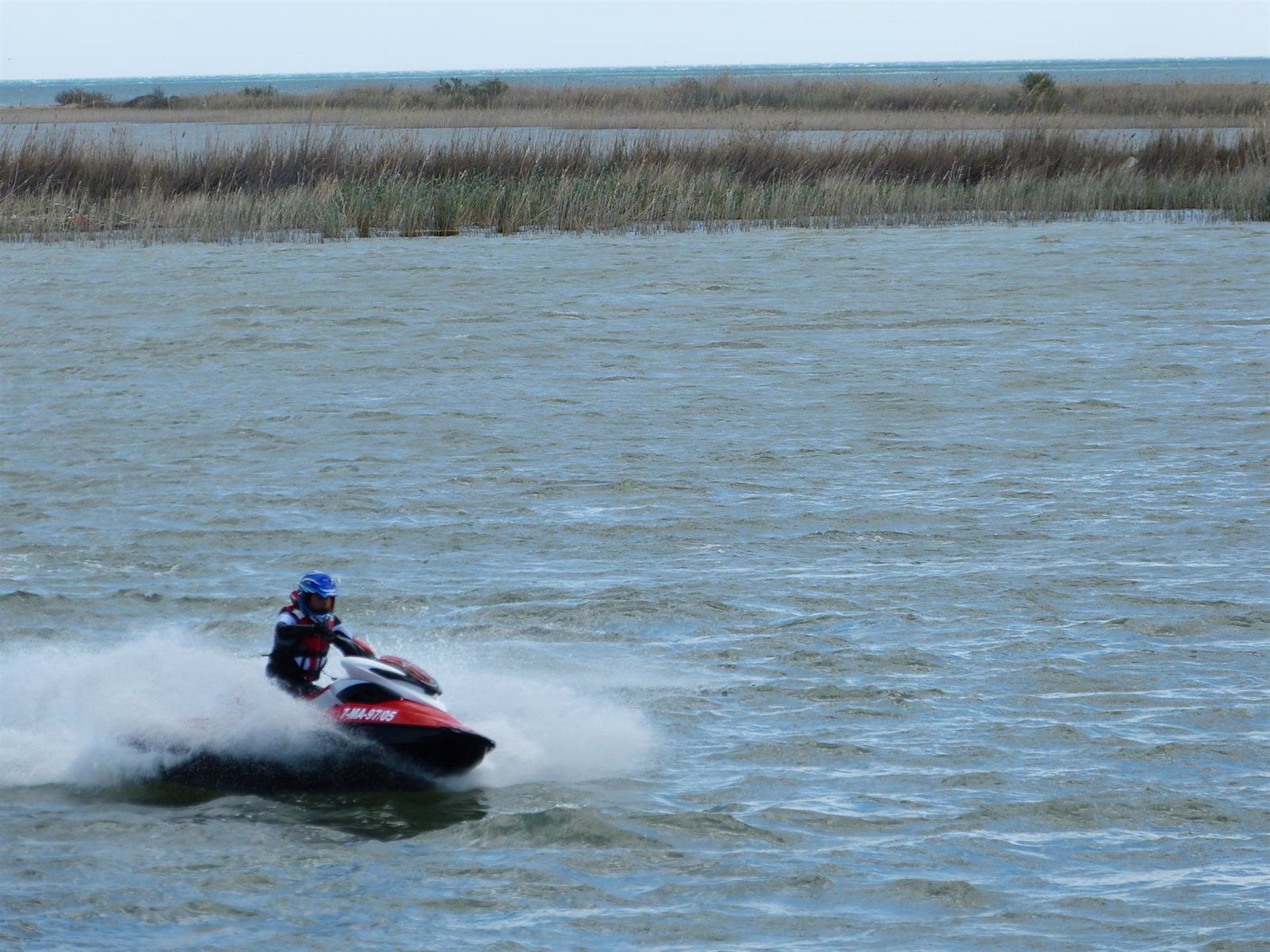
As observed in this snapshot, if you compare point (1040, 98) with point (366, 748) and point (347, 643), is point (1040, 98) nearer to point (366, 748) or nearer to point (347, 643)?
point (347, 643)

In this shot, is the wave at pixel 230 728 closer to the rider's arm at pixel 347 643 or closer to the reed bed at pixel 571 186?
the rider's arm at pixel 347 643

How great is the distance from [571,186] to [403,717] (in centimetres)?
2405

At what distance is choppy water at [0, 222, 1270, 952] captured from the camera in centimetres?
773

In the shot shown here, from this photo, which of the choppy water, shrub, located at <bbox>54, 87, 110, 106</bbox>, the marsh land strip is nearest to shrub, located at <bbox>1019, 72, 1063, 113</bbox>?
the marsh land strip

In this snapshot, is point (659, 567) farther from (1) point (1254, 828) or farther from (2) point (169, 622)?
(1) point (1254, 828)

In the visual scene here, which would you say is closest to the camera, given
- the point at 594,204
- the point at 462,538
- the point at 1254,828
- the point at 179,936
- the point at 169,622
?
the point at 179,936

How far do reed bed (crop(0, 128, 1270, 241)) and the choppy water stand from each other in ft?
25.3

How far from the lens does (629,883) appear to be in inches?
307

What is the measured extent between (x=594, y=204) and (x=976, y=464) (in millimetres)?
17022

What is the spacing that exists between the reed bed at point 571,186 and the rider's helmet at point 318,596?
75.9 ft

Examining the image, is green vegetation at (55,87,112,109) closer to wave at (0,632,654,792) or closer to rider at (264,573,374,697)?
wave at (0,632,654,792)

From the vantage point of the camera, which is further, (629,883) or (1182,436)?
(1182,436)

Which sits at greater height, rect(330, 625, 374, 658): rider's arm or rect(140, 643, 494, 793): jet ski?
rect(330, 625, 374, 658): rider's arm

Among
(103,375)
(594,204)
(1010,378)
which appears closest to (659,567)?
(1010,378)
